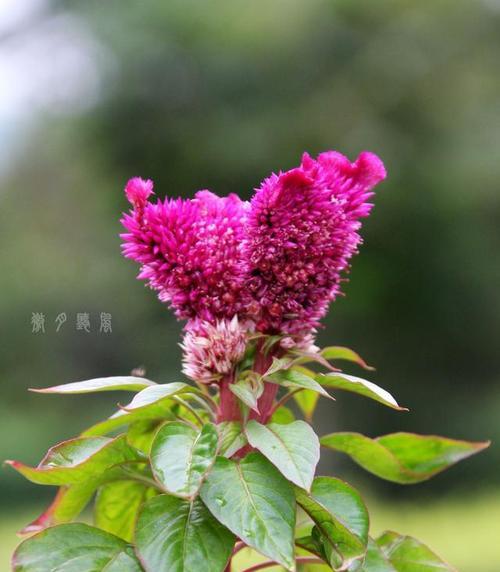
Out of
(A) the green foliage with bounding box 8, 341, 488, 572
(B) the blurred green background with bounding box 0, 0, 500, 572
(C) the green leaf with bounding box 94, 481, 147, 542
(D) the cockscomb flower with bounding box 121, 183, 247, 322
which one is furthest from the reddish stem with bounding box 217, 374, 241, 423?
(B) the blurred green background with bounding box 0, 0, 500, 572

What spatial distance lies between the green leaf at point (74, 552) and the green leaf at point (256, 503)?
0.15 m

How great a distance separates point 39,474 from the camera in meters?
0.95

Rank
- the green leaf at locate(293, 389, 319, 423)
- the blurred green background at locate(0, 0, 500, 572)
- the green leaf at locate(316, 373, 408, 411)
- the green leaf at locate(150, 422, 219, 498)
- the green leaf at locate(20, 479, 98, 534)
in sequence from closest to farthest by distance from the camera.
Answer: the green leaf at locate(150, 422, 219, 498)
the green leaf at locate(316, 373, 408, 411)
the green leaf at locate(20, 479, 98, 534)
the green leaf at locate(293, 389, 319, 423)
the blurred green background at locate(0, 0, 500, 572)

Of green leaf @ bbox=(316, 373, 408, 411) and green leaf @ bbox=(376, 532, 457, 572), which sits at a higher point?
green leaf @ bbox=(316, 373, 408, 411)

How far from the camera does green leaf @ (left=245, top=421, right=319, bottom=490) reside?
886 mm

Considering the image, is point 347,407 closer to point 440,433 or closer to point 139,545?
point 440,433

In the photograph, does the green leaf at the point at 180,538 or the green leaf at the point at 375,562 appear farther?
the green leaf at the point at 375,562

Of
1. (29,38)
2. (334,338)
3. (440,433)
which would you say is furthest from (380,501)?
(29,38)

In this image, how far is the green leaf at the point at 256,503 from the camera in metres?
0.87

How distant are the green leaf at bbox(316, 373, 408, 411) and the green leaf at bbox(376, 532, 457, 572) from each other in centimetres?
27

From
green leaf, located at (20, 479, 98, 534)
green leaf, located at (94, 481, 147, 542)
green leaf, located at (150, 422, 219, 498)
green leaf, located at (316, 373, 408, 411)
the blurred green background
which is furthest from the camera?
the blurred green background

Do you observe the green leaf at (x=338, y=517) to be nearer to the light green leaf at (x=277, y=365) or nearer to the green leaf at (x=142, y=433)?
the light green leaf at (x=277, y=365)

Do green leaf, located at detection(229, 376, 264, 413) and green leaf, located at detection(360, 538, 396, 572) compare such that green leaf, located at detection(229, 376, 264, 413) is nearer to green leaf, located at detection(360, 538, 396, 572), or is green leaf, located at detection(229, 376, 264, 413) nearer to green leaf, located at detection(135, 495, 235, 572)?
green leaf, located at detection(135, 495, 235, 572)

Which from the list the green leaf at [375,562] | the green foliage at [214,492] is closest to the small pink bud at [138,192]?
the green foliage at [214,492]
